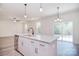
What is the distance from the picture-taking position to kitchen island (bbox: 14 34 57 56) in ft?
6.09

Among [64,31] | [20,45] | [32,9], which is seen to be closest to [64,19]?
[64,31]

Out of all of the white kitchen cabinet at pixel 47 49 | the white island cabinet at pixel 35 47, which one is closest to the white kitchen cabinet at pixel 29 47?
the white island cabinet at pixel 35 47

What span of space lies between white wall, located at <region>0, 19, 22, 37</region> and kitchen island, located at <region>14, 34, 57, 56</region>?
14 cm

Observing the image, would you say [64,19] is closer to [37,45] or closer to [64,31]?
[64,31]

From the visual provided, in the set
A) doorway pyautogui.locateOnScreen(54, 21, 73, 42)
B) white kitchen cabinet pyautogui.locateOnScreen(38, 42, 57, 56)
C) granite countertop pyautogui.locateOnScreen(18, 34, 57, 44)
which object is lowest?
white kitchen cabinet pyautogui.locateOnScreen(38, 42, 57, 56)

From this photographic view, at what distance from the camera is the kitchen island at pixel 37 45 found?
6.09 feet

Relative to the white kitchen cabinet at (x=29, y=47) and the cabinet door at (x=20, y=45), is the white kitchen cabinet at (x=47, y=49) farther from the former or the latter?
the cabinet door at (x=20, y=45)

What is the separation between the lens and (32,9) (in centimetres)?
187

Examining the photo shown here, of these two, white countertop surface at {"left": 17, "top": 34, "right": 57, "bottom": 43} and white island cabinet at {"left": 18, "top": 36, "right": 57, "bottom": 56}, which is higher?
white countertop surface at {"left": 17, "top": 34, "right": 57, "bottom": 43}

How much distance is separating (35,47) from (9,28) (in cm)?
65

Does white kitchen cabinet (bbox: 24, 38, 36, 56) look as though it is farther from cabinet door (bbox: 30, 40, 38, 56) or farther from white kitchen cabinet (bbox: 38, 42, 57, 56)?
white kitchen cabinet (bbox: 38, 42, 57, 56)

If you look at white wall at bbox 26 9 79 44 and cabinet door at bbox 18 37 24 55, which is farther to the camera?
cabinet door at bbox 18 37 24 55

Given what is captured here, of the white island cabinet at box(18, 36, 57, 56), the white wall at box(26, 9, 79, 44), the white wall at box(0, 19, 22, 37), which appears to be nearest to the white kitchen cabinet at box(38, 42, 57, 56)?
the white island cabinet at box(18, 36, 57, 56)

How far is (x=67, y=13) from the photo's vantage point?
178cm
